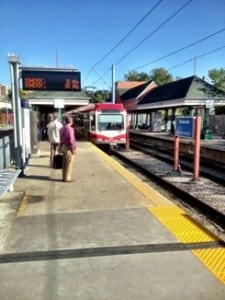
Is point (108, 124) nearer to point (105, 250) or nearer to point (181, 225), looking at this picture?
point (181, 225)

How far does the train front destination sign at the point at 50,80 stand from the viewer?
385 inches

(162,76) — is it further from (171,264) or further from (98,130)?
(171,264)

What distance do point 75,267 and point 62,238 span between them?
0.89 m

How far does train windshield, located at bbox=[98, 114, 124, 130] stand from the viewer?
20844 millimetres

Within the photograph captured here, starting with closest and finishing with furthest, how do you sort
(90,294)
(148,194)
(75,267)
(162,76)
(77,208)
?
(90,294), (75,267), (77,208), (148,194), (162,76)

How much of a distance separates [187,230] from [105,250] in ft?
4.64

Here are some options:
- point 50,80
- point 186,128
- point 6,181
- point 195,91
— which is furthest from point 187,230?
point 195,91

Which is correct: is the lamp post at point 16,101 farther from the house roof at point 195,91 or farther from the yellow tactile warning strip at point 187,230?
the house roof at point 195,91

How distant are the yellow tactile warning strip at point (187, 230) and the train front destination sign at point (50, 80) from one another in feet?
14.4

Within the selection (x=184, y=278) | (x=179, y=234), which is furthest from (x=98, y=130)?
(x=184, y=278)

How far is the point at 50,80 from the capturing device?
33.4 feet

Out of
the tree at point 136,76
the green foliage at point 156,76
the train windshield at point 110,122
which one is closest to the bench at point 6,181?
the train windshield at point 110,122

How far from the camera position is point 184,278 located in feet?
11.9

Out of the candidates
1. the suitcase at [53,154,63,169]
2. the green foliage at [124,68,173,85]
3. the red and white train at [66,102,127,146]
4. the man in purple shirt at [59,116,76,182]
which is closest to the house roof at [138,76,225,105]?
the red and white train at [66,102,127,146]
